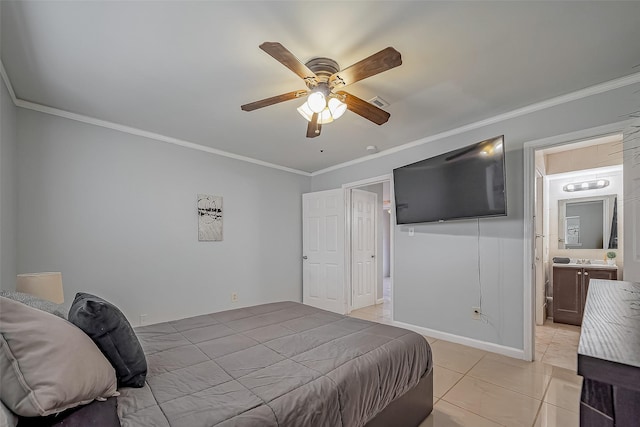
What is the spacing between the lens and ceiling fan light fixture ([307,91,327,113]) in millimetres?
1951

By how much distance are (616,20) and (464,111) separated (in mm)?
1247

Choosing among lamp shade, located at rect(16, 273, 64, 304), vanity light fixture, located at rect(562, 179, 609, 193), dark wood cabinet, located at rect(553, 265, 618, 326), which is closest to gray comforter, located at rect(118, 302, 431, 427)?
lamp shade, located at rect(16, 273, 64, 304)

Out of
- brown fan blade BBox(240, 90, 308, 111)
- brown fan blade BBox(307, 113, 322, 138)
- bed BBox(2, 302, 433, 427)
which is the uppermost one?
brown fan blade BBox(240, 90, 308, 111)

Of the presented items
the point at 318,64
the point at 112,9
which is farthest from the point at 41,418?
the point at 318,64

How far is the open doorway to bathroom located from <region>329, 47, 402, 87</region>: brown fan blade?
3.20 m

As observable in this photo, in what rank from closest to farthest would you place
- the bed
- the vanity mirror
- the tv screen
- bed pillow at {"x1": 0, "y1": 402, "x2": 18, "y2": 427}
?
bed pillow at {"x1": 0, "y1": 402, "x2": 18, "y2": 427} < the bed < the tv screen < the vanity mirror

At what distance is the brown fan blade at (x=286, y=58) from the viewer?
151cm

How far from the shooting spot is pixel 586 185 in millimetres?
4145

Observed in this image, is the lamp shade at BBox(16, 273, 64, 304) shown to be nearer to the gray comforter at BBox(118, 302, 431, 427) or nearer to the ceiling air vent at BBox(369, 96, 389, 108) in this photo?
the gray comforter at BBox(118, 302, 431, 427)

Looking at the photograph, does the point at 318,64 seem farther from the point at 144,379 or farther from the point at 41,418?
the point at 41,418

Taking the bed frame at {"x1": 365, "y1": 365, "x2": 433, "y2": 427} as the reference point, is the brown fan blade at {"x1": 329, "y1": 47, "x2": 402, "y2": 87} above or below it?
above

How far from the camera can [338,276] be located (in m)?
4.57

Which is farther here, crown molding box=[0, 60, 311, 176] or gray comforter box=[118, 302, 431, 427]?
crown molding box=[0, 60, 311, 176]

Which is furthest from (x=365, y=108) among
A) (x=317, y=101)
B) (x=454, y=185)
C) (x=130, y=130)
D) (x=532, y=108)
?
(x=130, y=130)
